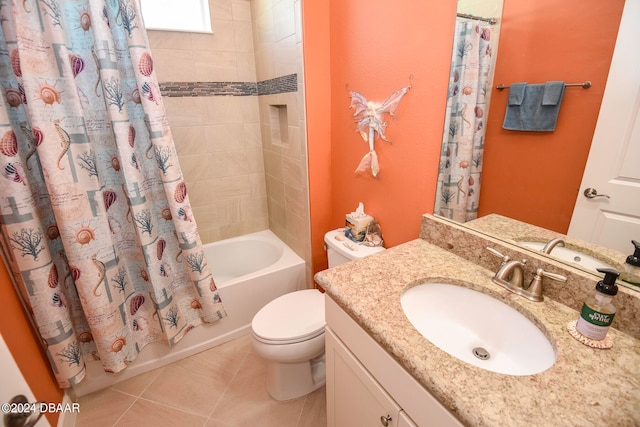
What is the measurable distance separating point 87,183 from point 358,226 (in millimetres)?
1281

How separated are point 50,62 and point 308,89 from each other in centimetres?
113

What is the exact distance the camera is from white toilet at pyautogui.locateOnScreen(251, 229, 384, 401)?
1389 mm

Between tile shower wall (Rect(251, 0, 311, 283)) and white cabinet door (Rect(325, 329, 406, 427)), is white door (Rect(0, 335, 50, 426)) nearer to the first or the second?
white cabinet door (Rect(325, 329, 406, 427))

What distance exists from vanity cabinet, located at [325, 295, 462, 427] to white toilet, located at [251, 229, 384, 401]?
33 centimetres

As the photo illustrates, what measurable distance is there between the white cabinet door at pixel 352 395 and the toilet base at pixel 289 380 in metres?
0.41

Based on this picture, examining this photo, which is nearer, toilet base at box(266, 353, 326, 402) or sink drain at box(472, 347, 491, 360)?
sink drain at box(472, 347, 491, 360)

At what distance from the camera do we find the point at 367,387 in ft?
2.80

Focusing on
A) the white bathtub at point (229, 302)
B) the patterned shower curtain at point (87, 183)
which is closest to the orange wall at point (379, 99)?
the white bathtub at point (229, 302)

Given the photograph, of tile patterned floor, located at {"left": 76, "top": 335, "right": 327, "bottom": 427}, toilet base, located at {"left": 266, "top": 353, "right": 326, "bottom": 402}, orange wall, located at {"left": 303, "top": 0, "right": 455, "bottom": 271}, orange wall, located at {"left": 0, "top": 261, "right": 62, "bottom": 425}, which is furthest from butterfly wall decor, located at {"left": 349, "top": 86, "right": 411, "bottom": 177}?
orange wall, located at {"left": 0, "top": 261, "right": 62, "bottom": 425}

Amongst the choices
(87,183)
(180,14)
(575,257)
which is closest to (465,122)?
(575,257)

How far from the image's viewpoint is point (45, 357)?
1.40 meters

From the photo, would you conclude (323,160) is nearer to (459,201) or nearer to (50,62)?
(459,201)

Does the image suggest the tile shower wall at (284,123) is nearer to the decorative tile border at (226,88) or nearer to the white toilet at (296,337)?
the decorative tile border at (226,88)

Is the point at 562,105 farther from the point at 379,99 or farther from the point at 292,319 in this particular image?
the point at 292,319
